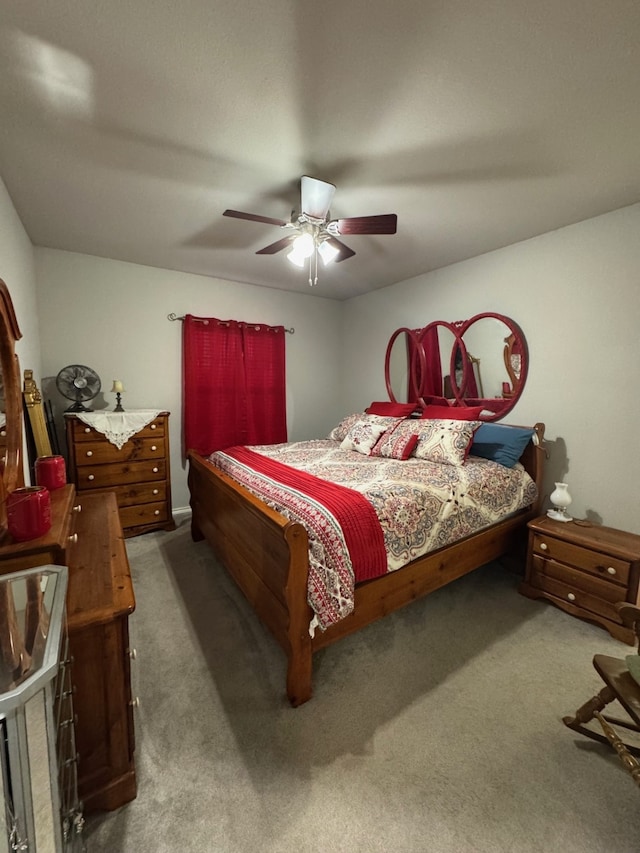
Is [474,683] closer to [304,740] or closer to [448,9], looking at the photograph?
[304,740]

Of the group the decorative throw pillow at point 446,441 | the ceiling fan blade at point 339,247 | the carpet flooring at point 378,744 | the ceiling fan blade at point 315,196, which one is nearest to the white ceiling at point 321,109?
the ceiling fan blade at point 315,196

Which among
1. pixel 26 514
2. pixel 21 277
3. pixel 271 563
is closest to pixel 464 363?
pixel 271 563

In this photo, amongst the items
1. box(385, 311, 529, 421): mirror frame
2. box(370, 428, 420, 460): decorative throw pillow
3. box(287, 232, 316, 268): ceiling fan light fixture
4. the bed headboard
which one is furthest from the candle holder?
the bed headboard

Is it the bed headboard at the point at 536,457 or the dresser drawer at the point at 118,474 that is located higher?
the bed headboard at the point at 536,457

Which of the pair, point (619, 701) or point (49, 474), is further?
point (49, 474)

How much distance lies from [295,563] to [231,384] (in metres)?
→ 2.74

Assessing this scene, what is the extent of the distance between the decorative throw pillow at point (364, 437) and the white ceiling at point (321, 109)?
5.16 ft

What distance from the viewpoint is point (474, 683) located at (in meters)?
1.65

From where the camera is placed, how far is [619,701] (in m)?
1.16

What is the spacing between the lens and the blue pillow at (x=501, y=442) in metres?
2.58

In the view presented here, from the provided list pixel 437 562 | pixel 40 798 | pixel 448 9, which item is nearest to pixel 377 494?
pixel 437 562

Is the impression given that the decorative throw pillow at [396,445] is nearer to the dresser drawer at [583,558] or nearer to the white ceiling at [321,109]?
the dresser drawer at [583,558]

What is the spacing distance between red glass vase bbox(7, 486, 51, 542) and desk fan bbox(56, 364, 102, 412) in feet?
7.20

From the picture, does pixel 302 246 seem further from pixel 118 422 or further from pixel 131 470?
pixel 131 470
